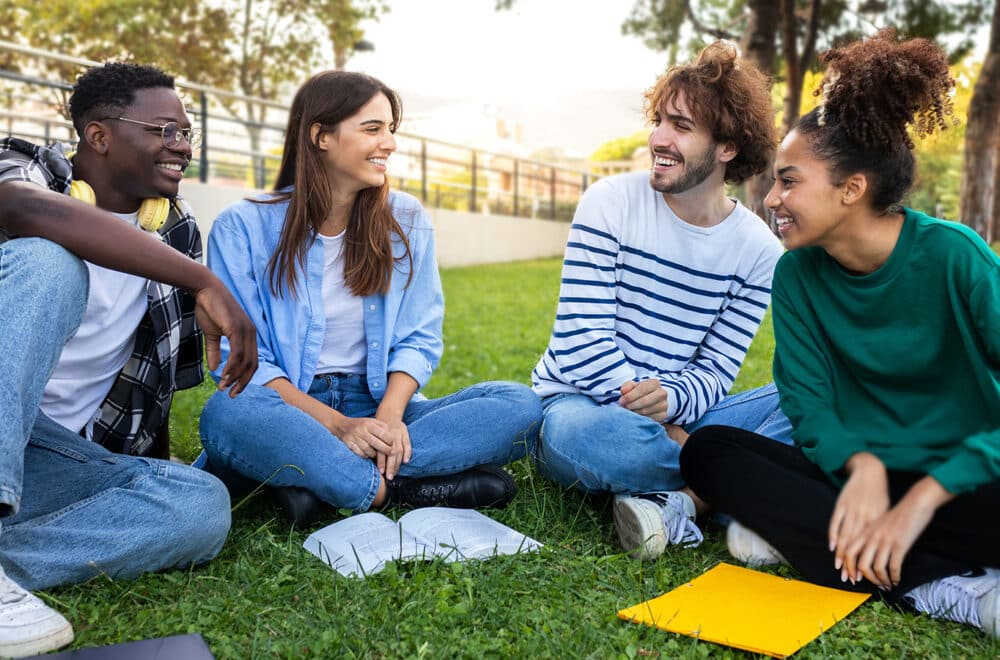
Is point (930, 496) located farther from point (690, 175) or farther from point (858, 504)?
point (690, 175)

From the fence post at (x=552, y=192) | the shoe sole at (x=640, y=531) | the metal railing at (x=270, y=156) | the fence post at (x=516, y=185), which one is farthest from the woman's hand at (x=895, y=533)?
the fence post at (x=552, y=192)

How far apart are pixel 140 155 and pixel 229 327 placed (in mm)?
671

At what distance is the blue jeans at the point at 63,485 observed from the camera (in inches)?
79.0

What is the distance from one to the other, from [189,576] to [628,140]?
71.9m

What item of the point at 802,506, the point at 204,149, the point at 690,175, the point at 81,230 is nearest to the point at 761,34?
the point at 204,149

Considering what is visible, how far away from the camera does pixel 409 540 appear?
102 inches

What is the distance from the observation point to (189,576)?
94.7 inches

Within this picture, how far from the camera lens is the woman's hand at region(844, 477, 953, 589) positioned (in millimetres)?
2182

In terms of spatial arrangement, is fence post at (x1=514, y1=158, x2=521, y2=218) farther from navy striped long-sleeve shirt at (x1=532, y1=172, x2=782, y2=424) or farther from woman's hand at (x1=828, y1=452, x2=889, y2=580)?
woman's hand at (x1=828, y1=452, x2=889, y2=580)

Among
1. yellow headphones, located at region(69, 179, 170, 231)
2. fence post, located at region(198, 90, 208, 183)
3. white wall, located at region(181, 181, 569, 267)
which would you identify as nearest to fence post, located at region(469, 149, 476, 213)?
white wall, located at region(181, 181, 569, 267)

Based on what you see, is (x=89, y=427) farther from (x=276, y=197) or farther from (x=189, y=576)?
(x=276, y=197)

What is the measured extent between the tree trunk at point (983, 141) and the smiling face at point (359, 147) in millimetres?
10737

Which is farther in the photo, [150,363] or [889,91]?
[150,363]

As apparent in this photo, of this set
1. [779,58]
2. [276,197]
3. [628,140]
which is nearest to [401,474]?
[276,197]
